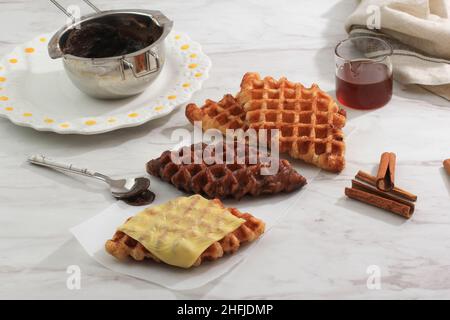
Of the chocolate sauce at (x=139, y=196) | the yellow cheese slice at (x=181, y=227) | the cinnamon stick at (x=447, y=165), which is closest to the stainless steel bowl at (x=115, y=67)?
the chocolate sauce at (x=139, y=196)

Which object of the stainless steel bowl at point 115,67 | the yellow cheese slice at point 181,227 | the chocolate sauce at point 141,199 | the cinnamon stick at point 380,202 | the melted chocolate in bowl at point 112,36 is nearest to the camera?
the yellow cheese slice at point 181,227

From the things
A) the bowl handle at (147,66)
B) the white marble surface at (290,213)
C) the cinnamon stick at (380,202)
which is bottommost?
the white marble surface at (290,213)

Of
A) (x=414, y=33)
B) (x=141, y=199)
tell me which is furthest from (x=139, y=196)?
(x=414, y=33)

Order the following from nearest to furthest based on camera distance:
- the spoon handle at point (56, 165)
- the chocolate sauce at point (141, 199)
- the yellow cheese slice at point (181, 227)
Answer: the yellow cheese slice at point (181, 227) → the chocolate sauce at point (141, 199) → the spoon handle at point (56, 165)

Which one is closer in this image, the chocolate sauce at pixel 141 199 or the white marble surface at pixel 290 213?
the white marble surface at pixel 290 213

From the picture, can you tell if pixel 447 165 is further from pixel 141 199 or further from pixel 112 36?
pixel 112 36

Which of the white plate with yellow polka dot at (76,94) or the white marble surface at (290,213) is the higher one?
the white plate with yellow polka dot at (76,94)

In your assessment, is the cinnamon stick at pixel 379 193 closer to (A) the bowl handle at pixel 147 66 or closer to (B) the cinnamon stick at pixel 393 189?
(B) the cinnamon stick at pixel 393 189

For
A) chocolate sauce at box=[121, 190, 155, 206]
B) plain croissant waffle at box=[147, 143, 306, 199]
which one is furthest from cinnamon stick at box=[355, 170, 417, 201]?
chocolate sauce at box=[121, 190, 155, 206]
